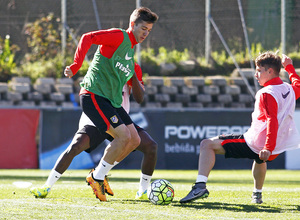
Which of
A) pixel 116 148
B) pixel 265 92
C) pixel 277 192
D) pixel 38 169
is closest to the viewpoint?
pixel 265 92

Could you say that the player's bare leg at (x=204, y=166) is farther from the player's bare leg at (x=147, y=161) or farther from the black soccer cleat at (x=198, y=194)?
the player's bare leg at (x=147, y=161)

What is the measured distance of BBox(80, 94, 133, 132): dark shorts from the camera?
6230mm

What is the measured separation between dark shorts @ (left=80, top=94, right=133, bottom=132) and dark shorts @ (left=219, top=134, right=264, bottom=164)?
112 centimetres

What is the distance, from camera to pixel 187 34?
17453 millimetres

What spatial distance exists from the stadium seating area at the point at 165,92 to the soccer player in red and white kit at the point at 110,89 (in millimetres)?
10384

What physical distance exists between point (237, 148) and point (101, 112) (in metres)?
1.44

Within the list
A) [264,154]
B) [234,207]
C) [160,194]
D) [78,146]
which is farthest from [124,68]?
[234,207]

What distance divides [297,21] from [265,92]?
11415 mm

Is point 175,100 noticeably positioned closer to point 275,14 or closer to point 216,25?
point 216,25

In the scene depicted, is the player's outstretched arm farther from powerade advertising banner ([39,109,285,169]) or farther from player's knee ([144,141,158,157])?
powerade advertising banner ([39,109,285,169])

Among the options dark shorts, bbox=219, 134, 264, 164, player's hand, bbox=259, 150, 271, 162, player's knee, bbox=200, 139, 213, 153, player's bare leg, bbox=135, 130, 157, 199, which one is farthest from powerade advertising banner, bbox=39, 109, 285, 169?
player's hand, bbox=259, 150, 271, 162

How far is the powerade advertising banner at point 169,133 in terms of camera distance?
47.5 feet

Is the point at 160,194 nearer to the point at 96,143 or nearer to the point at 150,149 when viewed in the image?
the point at 150,149

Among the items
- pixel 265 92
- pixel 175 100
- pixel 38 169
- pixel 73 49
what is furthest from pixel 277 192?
pixel 73 49
